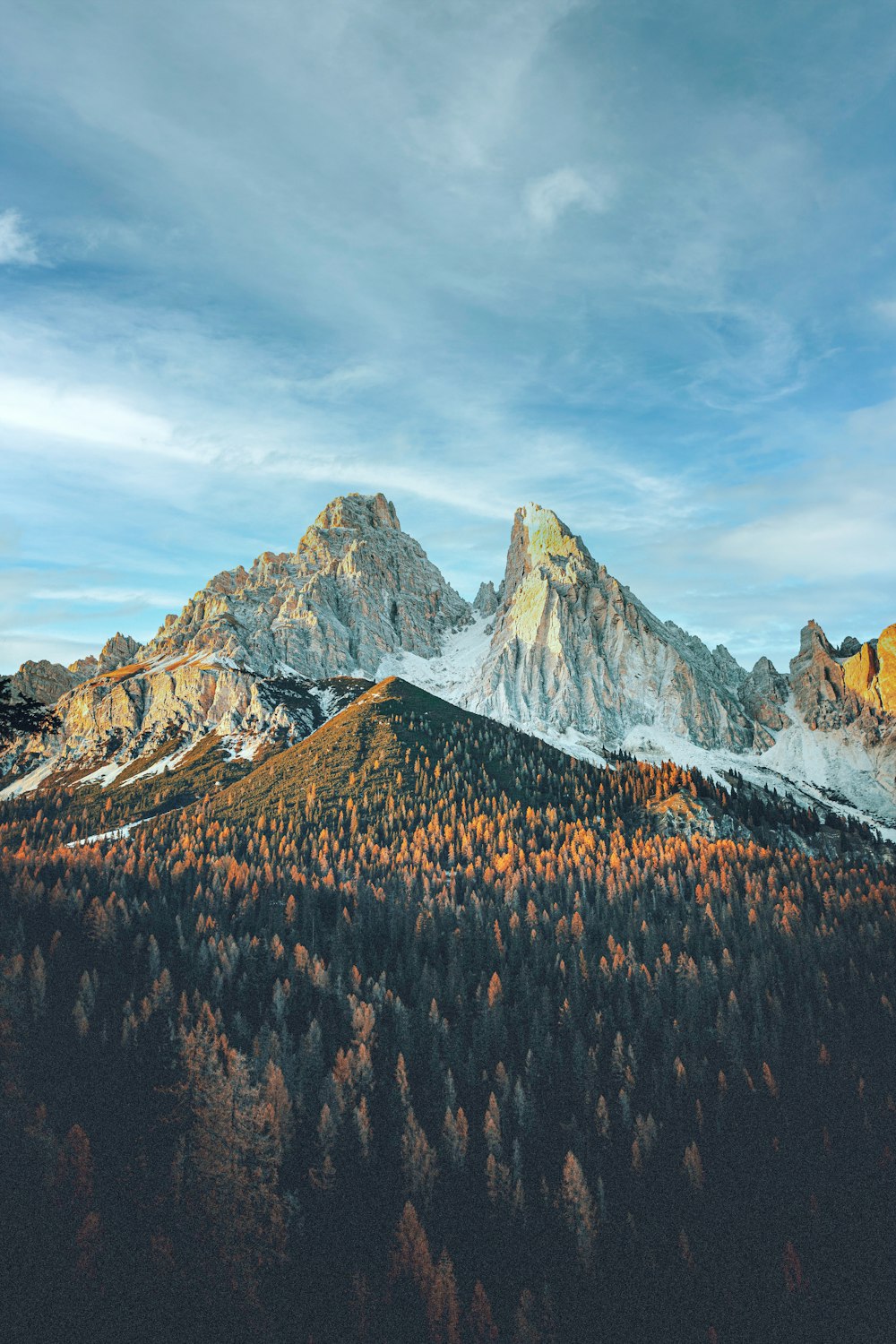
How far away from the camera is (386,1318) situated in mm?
77750

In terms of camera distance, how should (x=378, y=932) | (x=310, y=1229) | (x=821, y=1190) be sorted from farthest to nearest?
(x=378, y=932), (x=821, y=1190), (x=310, y=1229)

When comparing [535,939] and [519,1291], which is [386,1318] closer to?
[519,1291]

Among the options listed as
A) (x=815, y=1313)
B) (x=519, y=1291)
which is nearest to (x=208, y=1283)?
(x=519, y=1291)

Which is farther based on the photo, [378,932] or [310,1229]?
[378,932]

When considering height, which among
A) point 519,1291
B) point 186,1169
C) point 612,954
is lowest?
point 519,1291

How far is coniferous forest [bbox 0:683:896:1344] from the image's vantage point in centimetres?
7912

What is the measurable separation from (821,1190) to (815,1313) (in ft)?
57.7

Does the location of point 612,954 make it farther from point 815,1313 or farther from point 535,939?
point 815,1313

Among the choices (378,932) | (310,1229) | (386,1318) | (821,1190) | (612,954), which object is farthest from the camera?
(378,932)

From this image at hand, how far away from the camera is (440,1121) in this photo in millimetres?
104062

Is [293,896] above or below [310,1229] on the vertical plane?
above

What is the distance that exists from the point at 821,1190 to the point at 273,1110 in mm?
77675

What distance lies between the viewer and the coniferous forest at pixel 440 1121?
79.1 meters

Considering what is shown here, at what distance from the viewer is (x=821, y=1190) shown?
9425 centimetres
